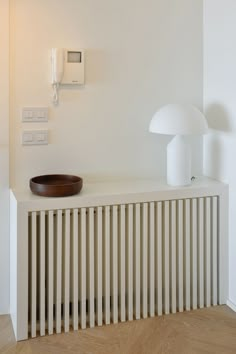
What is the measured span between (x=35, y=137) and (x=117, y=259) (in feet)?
3.11

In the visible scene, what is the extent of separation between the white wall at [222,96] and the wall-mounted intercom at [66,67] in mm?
937

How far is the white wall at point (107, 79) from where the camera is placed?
2.77 metres

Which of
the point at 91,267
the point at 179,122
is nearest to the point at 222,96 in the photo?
the point at 179,122

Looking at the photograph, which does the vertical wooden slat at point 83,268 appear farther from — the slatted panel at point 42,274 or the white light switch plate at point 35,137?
the white light switch plate at point 35,137

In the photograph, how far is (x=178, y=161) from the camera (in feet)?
9.33

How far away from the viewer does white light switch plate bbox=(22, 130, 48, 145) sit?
278 centimetres

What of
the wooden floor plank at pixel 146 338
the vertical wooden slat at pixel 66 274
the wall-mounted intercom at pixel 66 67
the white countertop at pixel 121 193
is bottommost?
the wooden floor plank at pixel 146 338

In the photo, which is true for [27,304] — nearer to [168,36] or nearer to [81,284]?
[81,284]

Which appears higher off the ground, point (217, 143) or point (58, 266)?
point (217, 143)

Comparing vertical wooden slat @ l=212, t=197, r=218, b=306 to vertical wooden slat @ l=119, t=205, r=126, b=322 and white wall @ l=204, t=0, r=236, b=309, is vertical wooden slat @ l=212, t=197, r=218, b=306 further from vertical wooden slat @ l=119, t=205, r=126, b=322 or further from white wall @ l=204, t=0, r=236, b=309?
vertical wooden slat @ l=119, t=205, r=126, b=322

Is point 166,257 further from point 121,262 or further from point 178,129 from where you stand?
point 178,129

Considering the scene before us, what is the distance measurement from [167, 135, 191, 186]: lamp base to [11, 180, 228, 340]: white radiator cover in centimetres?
11

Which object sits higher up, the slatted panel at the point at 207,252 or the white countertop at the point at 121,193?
the white countertop at the point at 121,193

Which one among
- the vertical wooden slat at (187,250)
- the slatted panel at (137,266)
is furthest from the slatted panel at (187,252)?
the slatted panel at (137,266)
